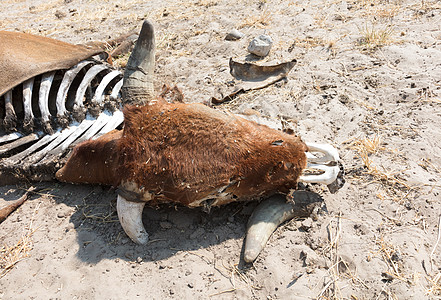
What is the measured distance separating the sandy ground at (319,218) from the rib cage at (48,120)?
0.36 metres

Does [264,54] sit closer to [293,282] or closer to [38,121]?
[38,121]

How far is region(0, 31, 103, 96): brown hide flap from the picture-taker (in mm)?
3599

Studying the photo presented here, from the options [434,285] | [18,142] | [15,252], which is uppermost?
[18,142]

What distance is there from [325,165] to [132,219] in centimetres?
165

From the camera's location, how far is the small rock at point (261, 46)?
5.16 metres

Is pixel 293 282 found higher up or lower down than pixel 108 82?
lower down

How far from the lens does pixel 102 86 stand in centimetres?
396

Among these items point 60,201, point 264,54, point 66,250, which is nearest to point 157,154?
point 66,250

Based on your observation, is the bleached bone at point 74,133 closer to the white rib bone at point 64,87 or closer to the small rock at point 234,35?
the white rib bone at point 64,87

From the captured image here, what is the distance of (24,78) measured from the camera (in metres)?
3.60

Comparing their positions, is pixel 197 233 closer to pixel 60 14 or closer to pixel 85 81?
pixel 85 81

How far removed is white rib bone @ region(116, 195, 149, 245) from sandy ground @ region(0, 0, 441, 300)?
98 millimetres

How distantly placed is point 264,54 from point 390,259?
3529mm

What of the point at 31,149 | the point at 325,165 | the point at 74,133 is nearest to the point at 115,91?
the point at 74,133
